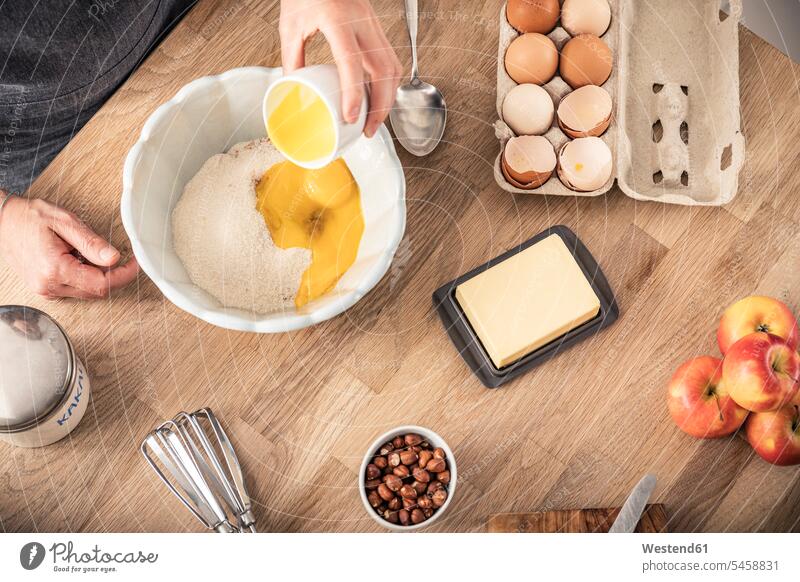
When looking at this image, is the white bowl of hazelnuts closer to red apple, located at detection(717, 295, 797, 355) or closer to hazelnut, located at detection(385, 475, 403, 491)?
hazelnut, located at detection(385, 475, 403, 491)

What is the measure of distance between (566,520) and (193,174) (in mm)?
372

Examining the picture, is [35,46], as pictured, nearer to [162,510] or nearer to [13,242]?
[13,242]

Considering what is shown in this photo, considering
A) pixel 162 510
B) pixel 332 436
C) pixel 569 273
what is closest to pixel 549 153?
pixel 569 273

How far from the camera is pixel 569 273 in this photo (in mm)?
505

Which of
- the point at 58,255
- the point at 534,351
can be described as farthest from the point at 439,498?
the point at 58,255

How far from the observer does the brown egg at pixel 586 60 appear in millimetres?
526

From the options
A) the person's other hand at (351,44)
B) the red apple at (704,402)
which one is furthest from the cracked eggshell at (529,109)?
the red apple at (704,402)

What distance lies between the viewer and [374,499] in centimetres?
47

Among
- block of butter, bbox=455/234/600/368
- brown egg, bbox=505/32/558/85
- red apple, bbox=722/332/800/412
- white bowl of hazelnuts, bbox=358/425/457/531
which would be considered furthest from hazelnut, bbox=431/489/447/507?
brown egg, bbox=505/32/558/85

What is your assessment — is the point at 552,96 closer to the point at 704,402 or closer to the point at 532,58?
the point at 532,58

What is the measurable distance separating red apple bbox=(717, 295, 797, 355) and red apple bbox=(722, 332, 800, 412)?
0.06 ft

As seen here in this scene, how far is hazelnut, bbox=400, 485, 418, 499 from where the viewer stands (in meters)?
0.47
